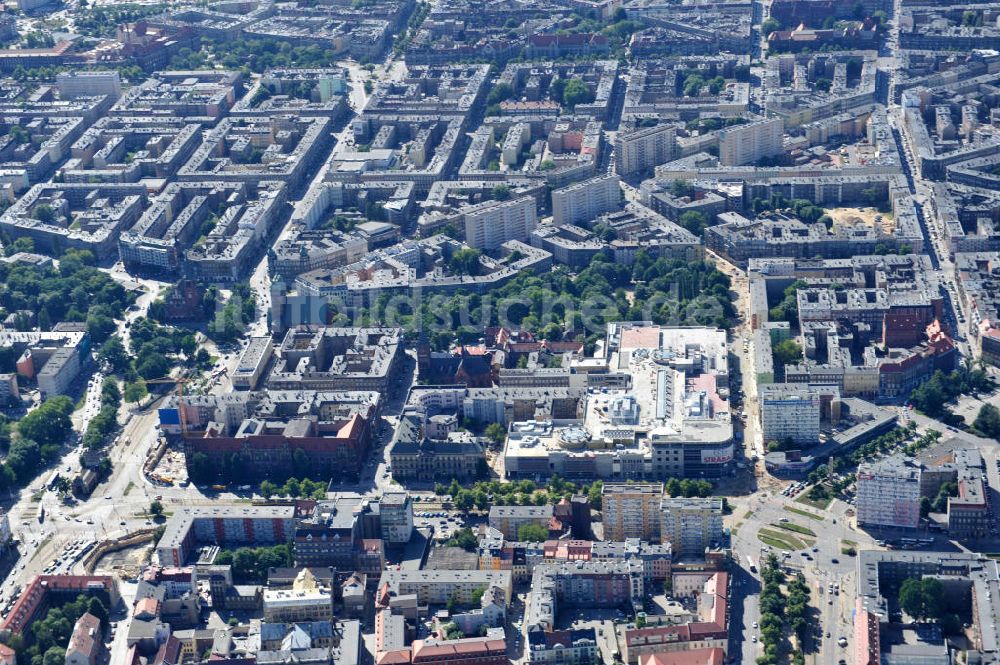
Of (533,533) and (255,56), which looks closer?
(533,533)

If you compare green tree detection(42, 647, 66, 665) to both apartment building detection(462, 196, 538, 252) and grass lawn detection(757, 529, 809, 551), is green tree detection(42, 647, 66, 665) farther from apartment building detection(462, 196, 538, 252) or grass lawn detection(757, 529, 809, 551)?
apartment building detection(462, 196, 538, 252)

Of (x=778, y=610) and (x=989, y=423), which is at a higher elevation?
(x=989, y=423)

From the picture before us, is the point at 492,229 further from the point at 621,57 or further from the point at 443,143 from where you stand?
the point at 621,57

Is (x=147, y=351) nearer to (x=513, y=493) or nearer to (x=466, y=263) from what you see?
(x=466, y=263)

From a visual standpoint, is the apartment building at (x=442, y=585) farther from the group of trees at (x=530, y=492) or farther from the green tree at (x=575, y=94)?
the green tree at (x=575, y=94)

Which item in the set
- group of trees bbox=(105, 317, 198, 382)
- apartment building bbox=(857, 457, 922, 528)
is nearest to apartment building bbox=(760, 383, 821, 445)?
apartment building bbox=(857, 457, 922, 528)

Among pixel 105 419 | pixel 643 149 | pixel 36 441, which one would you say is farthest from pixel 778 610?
pixel 643 149
